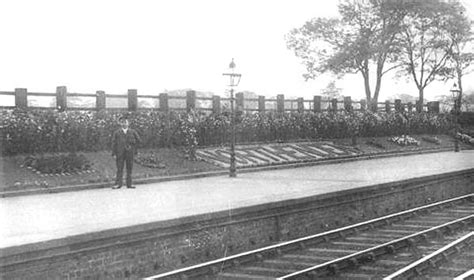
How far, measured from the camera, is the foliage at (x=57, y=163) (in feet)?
50.3

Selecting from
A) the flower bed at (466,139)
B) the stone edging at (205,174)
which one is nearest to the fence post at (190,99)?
the stone edging at (205,174)

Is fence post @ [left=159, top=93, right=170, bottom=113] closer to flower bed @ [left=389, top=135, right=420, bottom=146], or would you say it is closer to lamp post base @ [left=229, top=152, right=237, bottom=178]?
lamp post base @ [left=229, top=152, right=237, bottom=178]

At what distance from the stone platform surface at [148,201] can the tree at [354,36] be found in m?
24.6

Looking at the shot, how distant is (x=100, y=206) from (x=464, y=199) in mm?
10225

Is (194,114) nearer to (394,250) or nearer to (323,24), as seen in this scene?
(394,250)

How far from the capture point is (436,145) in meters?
36.2

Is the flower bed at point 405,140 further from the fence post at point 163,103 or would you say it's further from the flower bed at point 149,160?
the flower bed at point 149,160

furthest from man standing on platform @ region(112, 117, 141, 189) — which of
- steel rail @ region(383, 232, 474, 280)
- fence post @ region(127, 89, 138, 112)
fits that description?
steel rail @ region(383, 232, 474, 280)

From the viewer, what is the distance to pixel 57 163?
51.2 feet

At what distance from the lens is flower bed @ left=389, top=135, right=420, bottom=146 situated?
3362cm

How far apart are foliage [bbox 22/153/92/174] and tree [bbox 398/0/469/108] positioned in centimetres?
3260

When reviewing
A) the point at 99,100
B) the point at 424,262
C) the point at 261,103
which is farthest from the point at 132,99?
the point at 424,262

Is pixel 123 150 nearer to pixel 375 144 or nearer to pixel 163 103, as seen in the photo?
pixel 163 103

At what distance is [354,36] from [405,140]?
1189 centimetres
